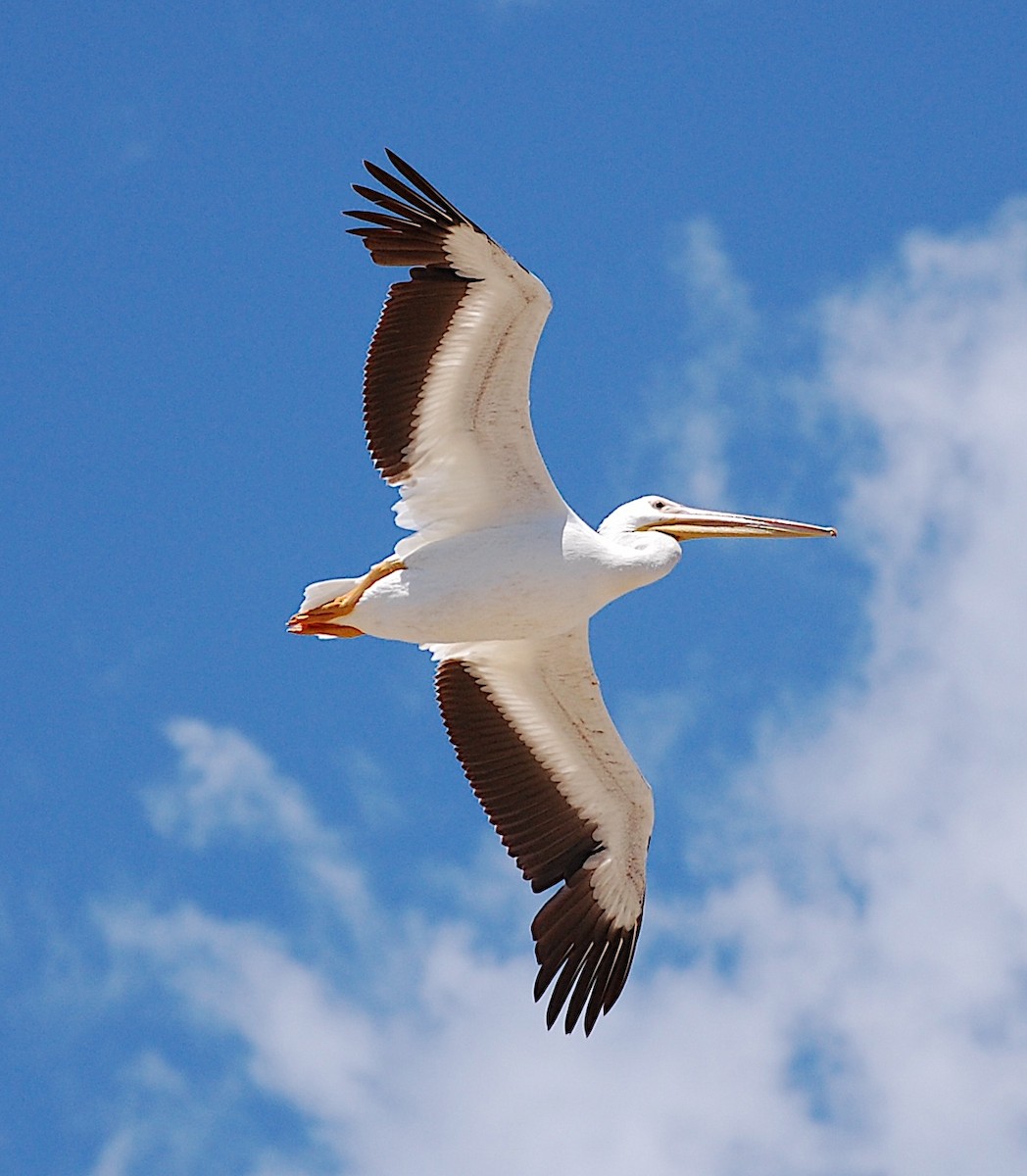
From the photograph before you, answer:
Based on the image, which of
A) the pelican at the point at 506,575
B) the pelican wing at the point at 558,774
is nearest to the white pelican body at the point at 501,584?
the pelican at the point at 506,575

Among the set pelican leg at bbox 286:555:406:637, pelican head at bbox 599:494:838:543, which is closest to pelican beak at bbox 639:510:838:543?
pelican head at bbox 599:494:838:543

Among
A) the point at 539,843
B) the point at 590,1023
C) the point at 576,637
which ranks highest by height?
the point at 576,637

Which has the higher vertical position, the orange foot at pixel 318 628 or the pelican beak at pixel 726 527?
the pelican beak at pixel 726 527

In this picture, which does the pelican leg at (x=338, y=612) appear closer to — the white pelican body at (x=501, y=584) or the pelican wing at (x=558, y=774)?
the white pelican body at (x=501, y=584)

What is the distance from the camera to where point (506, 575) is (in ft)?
43.5

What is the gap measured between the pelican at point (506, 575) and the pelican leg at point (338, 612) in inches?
0.4

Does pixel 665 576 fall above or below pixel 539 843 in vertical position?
above

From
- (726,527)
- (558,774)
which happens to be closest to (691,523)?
(726,527)

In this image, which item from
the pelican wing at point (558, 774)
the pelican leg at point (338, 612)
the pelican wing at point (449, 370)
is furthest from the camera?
the pelican wing at point (558, 774)

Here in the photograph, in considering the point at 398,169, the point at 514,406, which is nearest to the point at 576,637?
the point at 514,406

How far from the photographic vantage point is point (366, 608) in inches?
526

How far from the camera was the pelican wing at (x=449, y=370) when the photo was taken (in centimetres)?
1280

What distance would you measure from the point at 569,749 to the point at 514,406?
2276 mm

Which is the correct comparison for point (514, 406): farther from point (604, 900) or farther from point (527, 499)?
point (604, 900)
